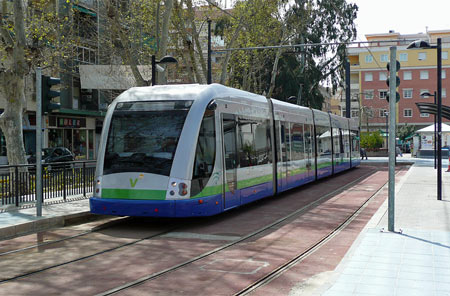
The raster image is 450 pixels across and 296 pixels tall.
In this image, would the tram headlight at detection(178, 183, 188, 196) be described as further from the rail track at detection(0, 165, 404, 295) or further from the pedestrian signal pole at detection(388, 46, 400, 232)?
the pedestrian signal pole at detection(388, 46, 400, 232)

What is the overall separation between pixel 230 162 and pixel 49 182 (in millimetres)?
5033

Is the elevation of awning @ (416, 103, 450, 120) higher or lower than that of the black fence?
higher

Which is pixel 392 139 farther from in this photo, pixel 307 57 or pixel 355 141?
pixel 307 57

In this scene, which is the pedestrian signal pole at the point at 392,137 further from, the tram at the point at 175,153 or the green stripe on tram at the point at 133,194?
the green stripe on tram at the point at 133,194

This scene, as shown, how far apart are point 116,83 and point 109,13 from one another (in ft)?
38.4

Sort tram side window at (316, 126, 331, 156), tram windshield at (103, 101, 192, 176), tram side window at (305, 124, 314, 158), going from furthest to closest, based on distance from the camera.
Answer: tram side window at (316, 126, 331, 156), tram side window at (305, 124, 314, 158), tram windshield at (103, 101, 192, 176)

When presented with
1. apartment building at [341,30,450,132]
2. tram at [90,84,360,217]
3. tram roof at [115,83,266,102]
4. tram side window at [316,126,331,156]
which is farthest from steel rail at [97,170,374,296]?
apartment building at [341,30,450,132]

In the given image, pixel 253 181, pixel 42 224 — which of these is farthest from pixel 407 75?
pixel 42 224

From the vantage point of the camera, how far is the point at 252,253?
8453 millimetres

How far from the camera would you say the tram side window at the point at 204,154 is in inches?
418

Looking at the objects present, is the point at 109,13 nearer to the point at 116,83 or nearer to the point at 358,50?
the point at 116,83

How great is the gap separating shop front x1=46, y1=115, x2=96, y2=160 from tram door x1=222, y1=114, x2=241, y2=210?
28894mm

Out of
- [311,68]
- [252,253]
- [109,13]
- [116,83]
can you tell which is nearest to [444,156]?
[311,68]

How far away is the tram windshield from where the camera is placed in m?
10.5
